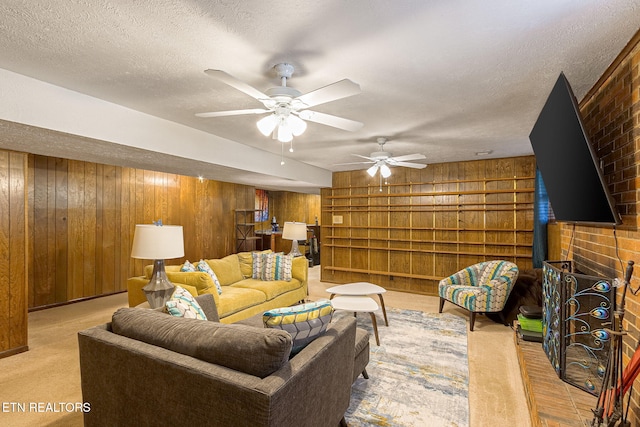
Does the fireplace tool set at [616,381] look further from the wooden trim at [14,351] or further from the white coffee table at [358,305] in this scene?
the wooden trim at [14,351]

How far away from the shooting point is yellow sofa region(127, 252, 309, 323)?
10.5ft

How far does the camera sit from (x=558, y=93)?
1.86m

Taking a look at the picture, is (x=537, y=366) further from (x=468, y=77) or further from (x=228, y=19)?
(x=228, y=19)

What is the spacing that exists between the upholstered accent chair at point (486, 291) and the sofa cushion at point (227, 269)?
281 cm

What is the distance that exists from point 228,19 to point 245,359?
156 cm

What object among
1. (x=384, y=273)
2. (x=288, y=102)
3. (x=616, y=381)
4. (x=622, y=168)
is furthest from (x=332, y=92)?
(x=384, y=273)

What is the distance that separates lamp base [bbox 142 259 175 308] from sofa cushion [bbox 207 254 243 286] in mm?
1355

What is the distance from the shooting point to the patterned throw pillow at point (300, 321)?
1.63 meters

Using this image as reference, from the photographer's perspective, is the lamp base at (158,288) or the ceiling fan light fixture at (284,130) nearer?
the ceiling fan light fixture at (284,130)

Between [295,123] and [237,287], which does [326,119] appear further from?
[237,287]

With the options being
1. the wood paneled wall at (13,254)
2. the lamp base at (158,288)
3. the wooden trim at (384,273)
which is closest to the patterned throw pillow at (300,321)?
the lamp base at (158,288)

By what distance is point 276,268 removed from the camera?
4.42m

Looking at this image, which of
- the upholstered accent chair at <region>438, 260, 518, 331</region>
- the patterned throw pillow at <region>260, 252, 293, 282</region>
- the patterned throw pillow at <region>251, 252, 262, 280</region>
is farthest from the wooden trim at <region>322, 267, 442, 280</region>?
the patterned throw pillow at <region>251, 252, 262, 280</region>

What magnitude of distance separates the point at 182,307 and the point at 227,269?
2.20 meters
